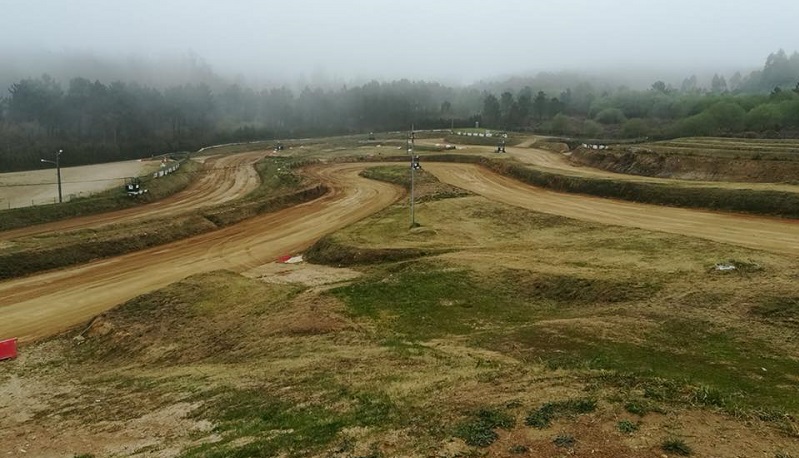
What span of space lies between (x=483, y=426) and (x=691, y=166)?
5982 centimetres

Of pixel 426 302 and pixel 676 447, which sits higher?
pixel 676 447

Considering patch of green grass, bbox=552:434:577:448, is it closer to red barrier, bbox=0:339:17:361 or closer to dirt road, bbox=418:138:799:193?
red barrier, bbox=0:339:17:361

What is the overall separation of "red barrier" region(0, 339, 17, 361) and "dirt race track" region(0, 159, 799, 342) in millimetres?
1102

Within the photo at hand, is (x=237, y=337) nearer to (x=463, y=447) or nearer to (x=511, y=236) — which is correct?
(x=463, y=447)

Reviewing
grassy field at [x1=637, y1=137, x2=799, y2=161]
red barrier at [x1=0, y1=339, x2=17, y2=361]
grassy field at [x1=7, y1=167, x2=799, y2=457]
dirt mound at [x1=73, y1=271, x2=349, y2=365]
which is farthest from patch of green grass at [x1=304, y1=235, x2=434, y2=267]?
grassy field at [x1=637, y1=137, x2=799, y2=161]

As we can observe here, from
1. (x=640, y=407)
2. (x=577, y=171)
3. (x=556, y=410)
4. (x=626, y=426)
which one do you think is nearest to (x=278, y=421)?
(x=556, y=410)

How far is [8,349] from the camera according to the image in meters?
27.1

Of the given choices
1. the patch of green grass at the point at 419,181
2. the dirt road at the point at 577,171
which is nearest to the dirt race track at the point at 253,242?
the patch of green grass at the point at 419,181

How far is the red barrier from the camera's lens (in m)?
26.3

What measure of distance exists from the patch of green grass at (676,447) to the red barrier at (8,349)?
28735 mm

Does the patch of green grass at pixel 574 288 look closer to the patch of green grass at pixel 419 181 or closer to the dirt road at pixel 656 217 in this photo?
the dirt road at pixel 656 217

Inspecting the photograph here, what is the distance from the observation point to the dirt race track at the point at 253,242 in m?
33.1

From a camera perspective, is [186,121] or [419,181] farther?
[186,121]

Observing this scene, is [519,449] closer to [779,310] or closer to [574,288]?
[779,310]
